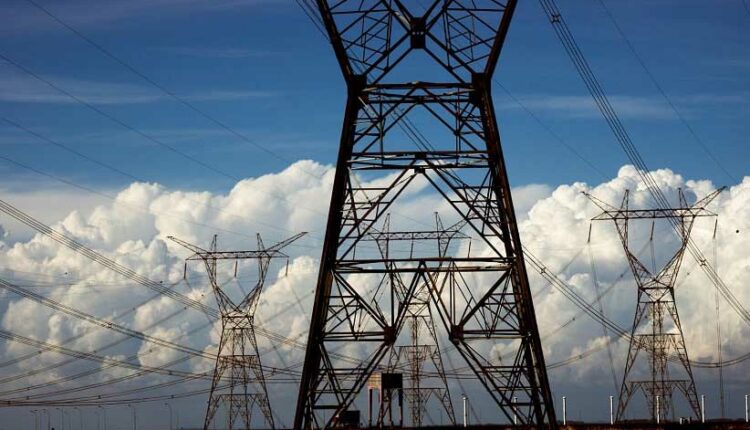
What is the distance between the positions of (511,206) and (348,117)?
7.07 meters

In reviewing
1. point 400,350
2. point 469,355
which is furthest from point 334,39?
point 400,350

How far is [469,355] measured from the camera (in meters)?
48.2

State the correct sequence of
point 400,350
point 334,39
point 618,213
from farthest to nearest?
point 400,350
point 618,213
point 334,39

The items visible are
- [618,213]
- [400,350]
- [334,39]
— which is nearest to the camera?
[334,39]

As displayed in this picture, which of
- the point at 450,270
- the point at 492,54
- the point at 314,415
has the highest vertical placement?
the point at 492,54

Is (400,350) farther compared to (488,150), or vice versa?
(400,350)

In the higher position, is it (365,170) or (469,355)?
(365,170)

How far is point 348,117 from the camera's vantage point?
156 feet

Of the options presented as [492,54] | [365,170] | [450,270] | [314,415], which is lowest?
[314,415]

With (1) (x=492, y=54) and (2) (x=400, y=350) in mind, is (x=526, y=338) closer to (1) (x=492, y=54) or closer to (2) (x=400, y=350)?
(1) (x=492, y=54)

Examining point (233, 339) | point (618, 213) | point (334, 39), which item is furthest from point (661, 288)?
point (334, 39)

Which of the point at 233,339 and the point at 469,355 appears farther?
the point at 233,339

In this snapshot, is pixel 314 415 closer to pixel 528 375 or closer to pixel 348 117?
pixel 528 375

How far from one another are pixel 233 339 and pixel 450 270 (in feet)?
179
